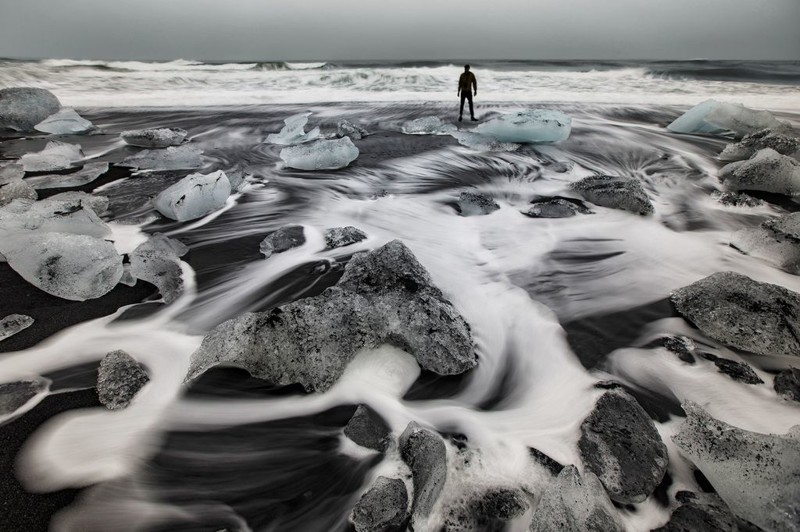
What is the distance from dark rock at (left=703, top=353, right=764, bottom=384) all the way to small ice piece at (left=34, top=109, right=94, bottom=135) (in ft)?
31.3

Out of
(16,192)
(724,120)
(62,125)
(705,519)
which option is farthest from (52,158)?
(724,120)

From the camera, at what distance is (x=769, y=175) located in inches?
159

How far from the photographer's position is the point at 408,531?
1.26 meters

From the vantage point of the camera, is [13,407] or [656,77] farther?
[656,77]

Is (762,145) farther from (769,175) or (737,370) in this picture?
(737,370)

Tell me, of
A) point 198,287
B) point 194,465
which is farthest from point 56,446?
point 198,287

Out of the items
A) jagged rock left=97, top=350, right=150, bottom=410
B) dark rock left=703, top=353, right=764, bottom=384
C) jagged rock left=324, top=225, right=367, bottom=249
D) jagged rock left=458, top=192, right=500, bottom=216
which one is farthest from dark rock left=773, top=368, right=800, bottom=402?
jagged rock left=97, top=350, right=150, bottom=410

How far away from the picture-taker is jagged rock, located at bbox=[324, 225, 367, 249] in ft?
10.2

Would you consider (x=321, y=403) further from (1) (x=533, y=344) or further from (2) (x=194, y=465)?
(1) (x=533, y=344)

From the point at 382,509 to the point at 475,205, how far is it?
3.01 meters

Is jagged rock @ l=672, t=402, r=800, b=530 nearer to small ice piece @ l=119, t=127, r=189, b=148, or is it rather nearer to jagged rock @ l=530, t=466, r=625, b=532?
jagged rock @ l=530, t=466, r=625, b=532

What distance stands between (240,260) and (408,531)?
2275 mm

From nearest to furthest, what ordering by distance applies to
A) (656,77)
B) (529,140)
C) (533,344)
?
(533,344)
(529,140)
(656,77)

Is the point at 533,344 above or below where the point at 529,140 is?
below
